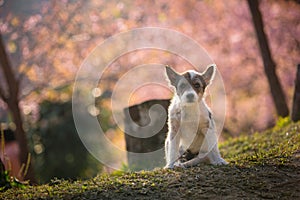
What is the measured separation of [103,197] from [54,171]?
1011cm

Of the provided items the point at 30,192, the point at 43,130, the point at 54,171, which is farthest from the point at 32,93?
the point at 30,192

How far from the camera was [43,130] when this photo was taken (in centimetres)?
1473

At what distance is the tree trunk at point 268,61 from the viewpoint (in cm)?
1202

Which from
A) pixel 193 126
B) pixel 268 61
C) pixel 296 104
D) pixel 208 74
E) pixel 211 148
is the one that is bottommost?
pixel 211 148

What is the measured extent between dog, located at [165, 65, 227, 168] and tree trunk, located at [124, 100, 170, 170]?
8.18ft

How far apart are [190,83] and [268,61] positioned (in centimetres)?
704

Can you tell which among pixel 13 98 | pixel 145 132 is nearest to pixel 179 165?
pixel 145 132

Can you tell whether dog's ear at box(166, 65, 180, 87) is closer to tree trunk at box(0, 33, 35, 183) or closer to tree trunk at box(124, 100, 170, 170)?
tree trunk at box(124, 100, 170, 170)

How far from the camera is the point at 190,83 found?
5551 millimetres

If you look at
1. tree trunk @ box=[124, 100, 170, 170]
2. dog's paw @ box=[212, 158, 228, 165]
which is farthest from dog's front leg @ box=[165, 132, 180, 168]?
tree trunk @ box=[124, 100, 170, 170]

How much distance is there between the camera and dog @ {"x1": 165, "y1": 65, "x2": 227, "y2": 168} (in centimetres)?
561

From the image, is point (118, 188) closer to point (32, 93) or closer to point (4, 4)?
point (4, 4)

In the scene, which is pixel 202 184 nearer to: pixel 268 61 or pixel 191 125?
pixel 191 125

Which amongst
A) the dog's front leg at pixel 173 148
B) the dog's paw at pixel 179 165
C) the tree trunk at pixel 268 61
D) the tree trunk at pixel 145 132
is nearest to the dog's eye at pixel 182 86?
the dog's front leg at pixel 173 148
